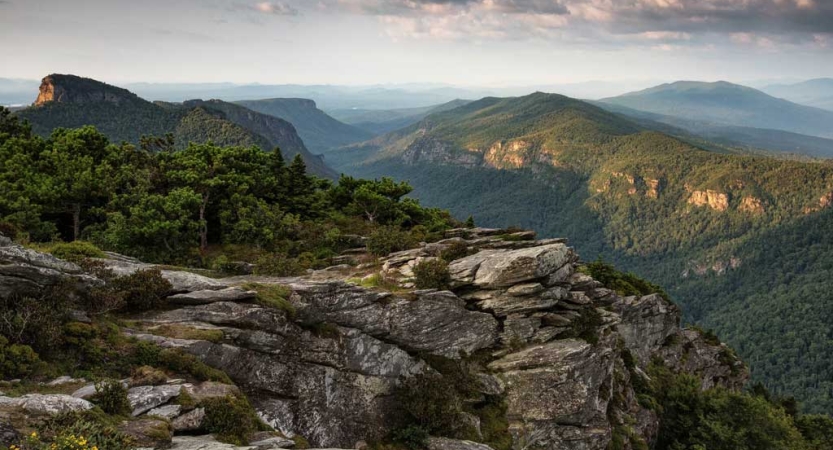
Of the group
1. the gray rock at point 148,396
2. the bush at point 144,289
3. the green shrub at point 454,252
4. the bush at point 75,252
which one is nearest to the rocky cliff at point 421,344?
the green shrub at point 454,252

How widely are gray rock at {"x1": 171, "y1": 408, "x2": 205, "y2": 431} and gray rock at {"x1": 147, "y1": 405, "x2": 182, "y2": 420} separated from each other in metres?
0.20

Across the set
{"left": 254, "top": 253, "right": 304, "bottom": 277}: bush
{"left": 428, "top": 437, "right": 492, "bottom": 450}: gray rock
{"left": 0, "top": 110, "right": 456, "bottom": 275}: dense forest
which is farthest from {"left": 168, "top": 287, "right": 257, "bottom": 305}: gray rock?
{"left": 428, "top": 437, "right": 492, "bottom": 450}: gray rock

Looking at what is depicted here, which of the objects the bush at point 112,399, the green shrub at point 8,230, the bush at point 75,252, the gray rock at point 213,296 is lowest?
the bush at point 112,399

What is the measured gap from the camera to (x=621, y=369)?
1563 inches

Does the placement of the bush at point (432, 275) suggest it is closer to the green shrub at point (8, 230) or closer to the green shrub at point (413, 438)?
the green shrub at point (413, 438)

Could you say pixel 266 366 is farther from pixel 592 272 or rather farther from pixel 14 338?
pixel 592 272

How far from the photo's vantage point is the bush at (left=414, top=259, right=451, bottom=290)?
29641 mm

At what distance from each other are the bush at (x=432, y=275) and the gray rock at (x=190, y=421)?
52.2ft

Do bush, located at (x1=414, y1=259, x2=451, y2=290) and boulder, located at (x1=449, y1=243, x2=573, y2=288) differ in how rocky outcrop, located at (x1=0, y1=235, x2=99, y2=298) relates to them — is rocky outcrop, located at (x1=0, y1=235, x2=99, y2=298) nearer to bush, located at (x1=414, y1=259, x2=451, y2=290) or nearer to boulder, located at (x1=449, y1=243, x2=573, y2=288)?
bush, located at (x1=414, y1=259, x2=451, y2=290)

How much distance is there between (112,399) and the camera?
14.4m

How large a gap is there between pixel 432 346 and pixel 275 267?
1179 cm

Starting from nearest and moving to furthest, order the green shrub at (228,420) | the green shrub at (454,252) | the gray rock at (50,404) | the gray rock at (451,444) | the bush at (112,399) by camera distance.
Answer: the gray rock at (50,404) < the bush at (112,399) < the green shrub at (228,420) < the gray rock at (451,444) < the green shrub at (454,252)

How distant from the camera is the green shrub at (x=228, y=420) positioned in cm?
1585

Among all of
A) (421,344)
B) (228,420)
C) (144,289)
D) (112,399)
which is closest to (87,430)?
(112,399)
